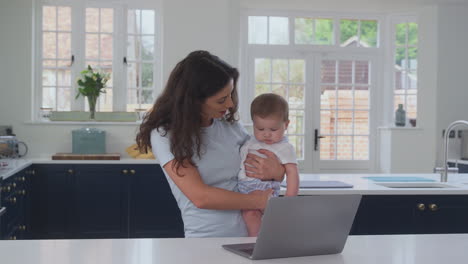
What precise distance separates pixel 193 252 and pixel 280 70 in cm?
555

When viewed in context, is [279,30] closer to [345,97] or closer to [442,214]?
[345,97]

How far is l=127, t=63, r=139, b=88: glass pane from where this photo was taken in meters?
6.56

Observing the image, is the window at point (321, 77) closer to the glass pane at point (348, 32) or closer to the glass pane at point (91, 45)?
the glass pane at point (348, 32)

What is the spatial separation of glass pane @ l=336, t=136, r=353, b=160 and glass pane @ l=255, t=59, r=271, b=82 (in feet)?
3.90

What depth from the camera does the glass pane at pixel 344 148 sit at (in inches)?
290

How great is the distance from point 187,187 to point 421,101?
5.54 m

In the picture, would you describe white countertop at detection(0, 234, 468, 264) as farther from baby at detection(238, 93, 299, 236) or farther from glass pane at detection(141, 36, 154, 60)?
glass pane at detection(141, 36, 154, 60)

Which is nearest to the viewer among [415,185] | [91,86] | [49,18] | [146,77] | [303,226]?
[303,226]

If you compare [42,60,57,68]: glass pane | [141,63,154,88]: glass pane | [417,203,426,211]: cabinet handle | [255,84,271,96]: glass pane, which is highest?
[42,60,57,68]: glass pane

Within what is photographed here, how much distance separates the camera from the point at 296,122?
725 cm

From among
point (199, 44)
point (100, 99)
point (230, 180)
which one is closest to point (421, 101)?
point (199, 44)

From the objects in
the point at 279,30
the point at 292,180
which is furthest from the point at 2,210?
the point at 279,30

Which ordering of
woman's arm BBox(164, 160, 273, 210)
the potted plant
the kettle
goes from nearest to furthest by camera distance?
woman's arm BBox(164, 160, 273, 210)
the kettle
the potted plant

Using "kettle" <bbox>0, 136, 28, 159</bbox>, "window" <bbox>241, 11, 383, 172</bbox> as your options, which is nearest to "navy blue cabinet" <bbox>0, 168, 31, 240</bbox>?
"kettle" <bbox>0, 136, 28, 159</bbox>
